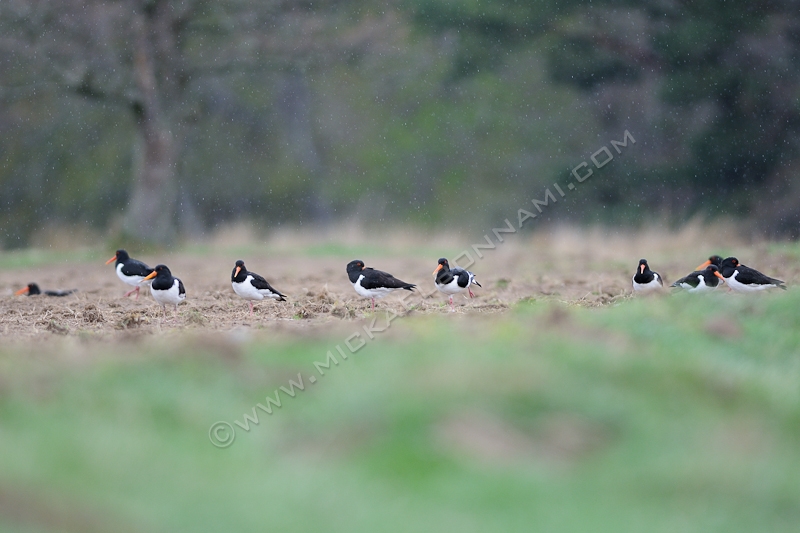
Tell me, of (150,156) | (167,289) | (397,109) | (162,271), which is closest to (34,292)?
(162,271)

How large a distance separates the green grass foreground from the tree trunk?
65.8 ft

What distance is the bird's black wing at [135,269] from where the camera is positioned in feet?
50.0

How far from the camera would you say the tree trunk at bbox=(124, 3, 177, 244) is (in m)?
27.4

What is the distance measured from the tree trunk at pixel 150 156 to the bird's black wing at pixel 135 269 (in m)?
12.5

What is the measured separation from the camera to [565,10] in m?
32.5

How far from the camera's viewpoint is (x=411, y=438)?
617cm

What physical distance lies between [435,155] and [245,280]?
33437mm

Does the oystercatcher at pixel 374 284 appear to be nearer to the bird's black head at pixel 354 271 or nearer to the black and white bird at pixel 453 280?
the bird's black head at pixel 354 271

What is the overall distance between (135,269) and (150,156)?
45.9 feet

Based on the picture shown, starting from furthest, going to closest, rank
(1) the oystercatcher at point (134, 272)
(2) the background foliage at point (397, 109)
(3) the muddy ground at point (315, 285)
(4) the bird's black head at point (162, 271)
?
1. (2) the background foliage at point (397, 109)
2. (1) the oystercatcher at point (134, 272)
3. (4) the bird's black head at point (162, 271)
4. (3) the muddy ground at point (315, 285)

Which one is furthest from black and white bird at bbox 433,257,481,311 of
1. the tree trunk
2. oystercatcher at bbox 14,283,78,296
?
the tree trunk

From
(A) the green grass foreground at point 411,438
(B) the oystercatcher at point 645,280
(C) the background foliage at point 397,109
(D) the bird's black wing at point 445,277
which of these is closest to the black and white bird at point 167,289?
(D) the bird's black wing at point 445,277

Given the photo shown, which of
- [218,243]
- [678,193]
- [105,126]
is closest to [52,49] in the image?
[218,243]

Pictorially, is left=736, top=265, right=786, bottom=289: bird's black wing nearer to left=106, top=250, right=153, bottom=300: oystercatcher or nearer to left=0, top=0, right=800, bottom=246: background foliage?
left=106, top=250, right=153, bottom=300: oystercatcher
